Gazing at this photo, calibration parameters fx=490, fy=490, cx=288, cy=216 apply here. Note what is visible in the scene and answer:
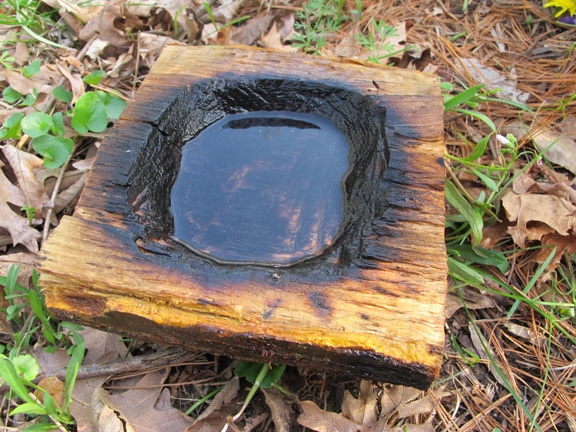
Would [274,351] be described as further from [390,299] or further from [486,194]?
[486,194]

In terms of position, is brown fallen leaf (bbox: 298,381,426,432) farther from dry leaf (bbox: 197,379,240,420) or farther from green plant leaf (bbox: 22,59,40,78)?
green plant leaf (bbox: 22,59,40,78)

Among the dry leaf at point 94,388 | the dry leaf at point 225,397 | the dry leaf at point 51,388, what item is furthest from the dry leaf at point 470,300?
the dry leaf at point 51,388

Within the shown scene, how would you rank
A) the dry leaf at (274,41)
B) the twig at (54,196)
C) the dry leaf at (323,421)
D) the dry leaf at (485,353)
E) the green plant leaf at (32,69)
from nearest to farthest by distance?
1. the dry leaf at (323,421)
2. the dry leaf at (485,353)
3. the twig at (54,196)
4. the green plant leaf at (32,69)
5. the dry leaf at (274,41)

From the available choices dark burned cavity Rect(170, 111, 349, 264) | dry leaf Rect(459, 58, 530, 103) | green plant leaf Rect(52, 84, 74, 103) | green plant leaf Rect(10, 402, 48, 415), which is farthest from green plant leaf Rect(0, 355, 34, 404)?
dry leaf Rect(459, 58, 530, 103)

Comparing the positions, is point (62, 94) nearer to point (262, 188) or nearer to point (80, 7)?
point (80, 7)

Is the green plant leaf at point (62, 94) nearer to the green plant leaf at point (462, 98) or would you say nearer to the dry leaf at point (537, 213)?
the green plant leaf at point (462, 98)

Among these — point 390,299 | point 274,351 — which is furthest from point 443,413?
point 274,351

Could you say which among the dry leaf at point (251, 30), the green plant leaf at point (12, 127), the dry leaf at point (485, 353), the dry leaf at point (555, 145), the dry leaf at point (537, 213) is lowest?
the dry leaf at point (485, 353)
